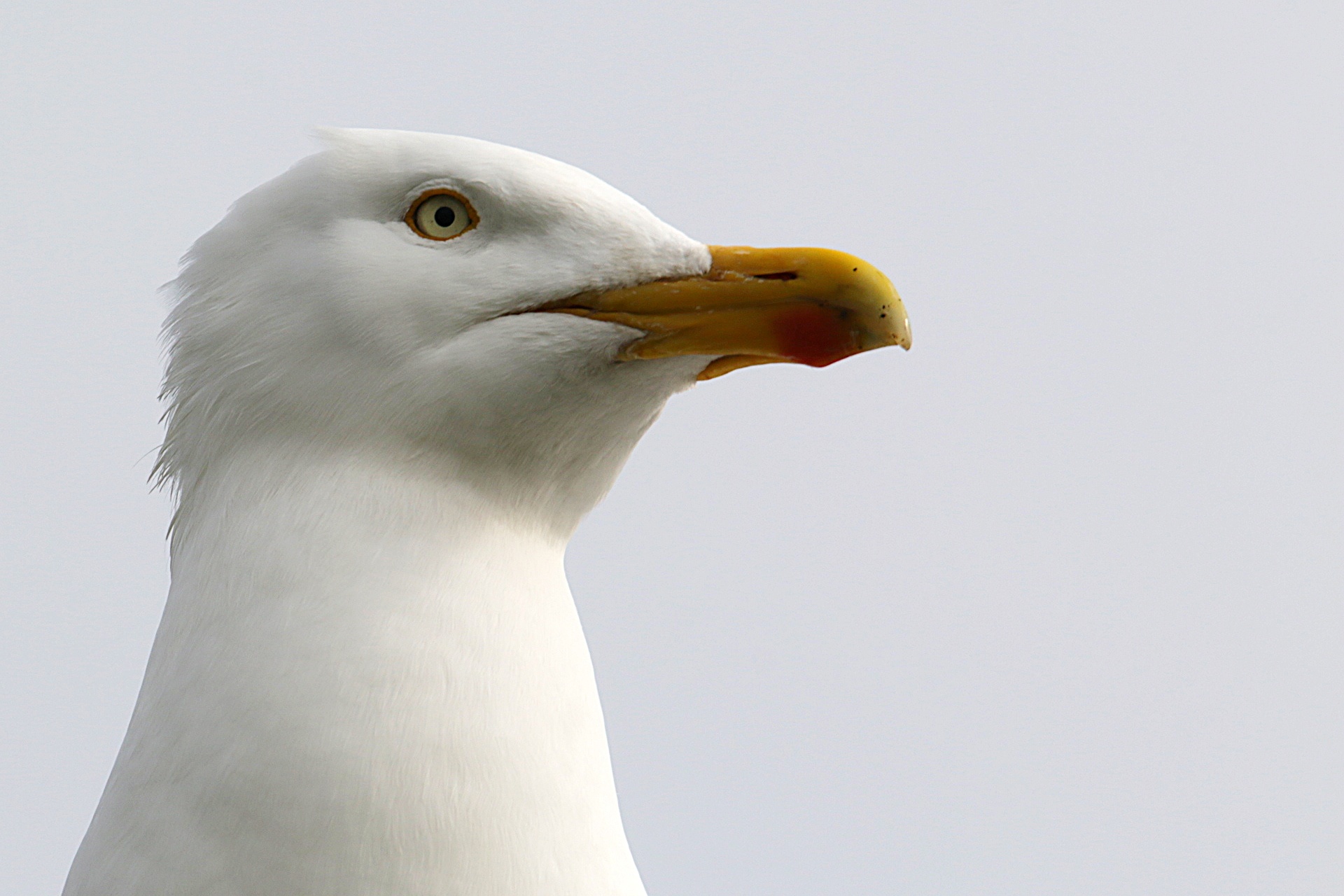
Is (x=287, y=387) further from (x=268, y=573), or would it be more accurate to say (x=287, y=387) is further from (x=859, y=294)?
(x=859, y=294)

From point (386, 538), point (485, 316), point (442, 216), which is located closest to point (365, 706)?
point (386, 538)

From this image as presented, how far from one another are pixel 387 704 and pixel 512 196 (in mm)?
511

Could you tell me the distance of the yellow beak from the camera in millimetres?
1270

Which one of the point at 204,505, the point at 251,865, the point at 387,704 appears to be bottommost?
the point at 251,865

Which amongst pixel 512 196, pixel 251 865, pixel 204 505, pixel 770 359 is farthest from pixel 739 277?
pixel 251 865

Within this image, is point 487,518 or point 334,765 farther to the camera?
point 487,518

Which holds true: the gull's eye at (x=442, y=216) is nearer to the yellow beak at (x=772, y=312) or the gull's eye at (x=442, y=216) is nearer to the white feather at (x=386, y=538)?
the white feather at (x=386, y=538)

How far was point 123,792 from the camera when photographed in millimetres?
1191

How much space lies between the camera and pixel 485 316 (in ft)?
4.19

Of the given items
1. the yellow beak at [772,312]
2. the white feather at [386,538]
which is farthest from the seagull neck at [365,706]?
the yellow beak at [772,312]

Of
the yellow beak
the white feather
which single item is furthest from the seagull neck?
the yellow beak

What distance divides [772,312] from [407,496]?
15.5 inches

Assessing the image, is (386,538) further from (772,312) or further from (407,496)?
(772,312)

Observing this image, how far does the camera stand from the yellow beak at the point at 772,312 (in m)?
1.27
